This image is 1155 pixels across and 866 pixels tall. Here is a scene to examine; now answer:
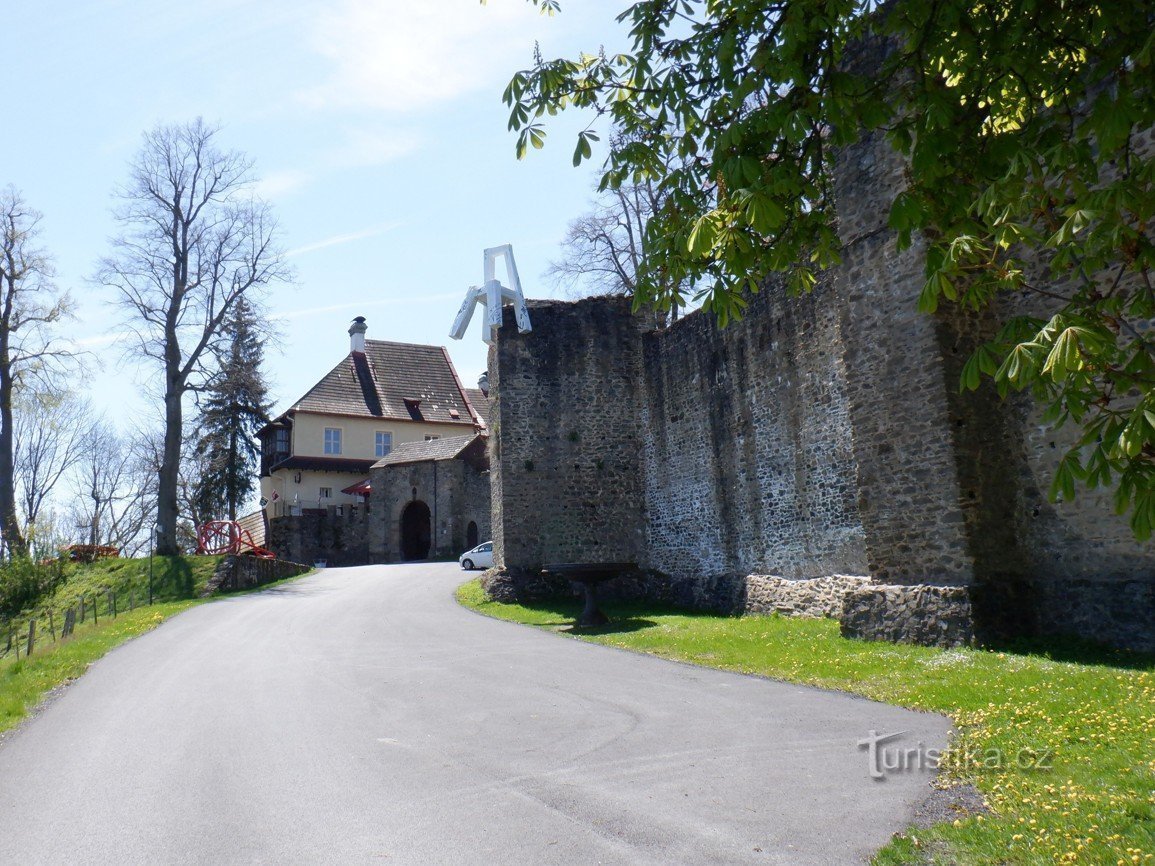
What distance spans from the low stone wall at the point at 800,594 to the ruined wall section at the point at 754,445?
212 millimetres

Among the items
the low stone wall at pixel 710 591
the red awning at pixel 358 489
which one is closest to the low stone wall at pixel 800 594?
the low stone wall at pixel 710 591

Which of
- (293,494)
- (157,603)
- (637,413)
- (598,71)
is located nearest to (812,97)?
(598,71)

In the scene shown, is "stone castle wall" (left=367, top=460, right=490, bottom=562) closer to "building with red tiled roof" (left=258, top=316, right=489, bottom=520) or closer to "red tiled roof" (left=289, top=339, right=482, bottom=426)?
"building with red tiled roof" (left=258, top=316, right=489, bottom=520)

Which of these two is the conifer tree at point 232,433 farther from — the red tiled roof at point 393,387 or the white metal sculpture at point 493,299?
the white metal sculpture at point 493,299

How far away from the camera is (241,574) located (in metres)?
25.1

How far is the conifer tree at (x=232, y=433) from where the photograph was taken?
135 ft

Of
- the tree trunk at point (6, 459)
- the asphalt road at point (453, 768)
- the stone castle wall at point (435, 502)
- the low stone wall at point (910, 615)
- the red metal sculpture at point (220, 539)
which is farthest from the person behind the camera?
the stone castle wall at point (435, 502)

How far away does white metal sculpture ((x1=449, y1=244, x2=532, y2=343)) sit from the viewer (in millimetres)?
20953

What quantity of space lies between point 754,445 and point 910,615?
614 cm

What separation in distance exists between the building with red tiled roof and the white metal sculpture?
16.0 m

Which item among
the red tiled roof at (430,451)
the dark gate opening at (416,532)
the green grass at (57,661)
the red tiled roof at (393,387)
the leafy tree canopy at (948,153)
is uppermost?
the red tiled roof at (393,387)

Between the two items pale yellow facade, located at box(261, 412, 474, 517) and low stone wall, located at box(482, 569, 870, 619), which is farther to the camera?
pale yellow facade, located at box(261, 412, 474, 517)

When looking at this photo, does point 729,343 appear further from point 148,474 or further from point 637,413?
point 148,474

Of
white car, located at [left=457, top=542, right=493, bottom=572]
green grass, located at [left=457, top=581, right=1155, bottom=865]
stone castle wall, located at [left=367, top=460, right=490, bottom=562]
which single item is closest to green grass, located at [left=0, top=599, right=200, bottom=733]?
green grass, located at [left=457, top=581, right=1155, bottom=865]
